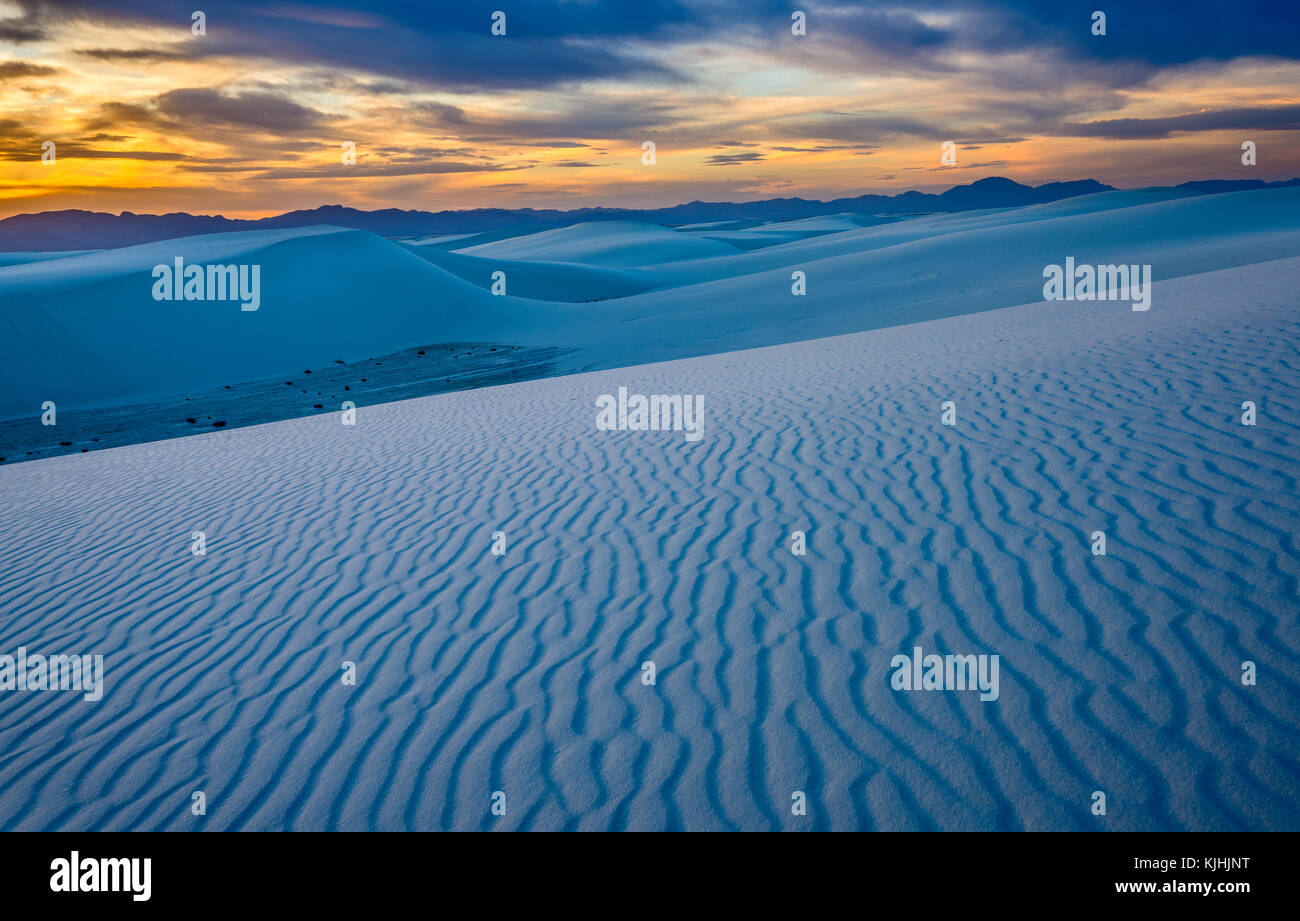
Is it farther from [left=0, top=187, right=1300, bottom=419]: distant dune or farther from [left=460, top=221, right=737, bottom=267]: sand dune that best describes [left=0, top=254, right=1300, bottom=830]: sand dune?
[left=460, top=221, right=737, bottom=267]: sand dune

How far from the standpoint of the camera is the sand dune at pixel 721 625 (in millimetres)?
3375

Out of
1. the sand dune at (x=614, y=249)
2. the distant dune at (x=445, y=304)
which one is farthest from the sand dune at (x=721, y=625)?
the sand dune at (x=614, y=249)

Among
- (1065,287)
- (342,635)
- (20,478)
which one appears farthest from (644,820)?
(1065,287)

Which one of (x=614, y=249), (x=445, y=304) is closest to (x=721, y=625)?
(x=445, y=304)

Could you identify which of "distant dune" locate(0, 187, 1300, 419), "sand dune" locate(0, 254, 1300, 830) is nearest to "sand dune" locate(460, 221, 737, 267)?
"distant dune" locate(0, 187, 1300, 419)

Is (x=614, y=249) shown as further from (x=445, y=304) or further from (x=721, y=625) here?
(x=721, y=625)

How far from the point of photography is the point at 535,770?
141 inches

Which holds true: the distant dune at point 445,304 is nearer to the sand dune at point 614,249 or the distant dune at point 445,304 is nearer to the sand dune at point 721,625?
the sand dune at point 721,625

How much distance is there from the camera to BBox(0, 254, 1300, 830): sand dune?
3.38 meters

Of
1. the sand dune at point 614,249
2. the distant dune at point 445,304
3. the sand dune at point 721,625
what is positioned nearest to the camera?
the sand dune at point 721,625

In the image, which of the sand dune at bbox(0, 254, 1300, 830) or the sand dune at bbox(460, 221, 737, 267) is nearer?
the sand dune at bbox(0, 254, 1300, 830)
